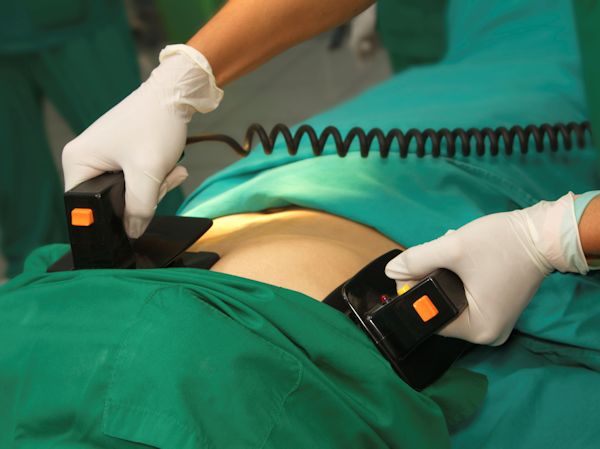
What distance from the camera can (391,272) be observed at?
0.97 meters

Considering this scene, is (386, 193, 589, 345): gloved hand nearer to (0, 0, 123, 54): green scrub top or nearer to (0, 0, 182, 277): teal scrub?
(0, 0, 182, 277): teal scrub

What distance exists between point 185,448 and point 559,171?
0.91 metres

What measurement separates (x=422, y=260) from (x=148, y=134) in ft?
1.31

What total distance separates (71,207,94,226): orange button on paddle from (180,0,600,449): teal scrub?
1.17 ft

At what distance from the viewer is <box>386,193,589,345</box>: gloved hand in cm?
94

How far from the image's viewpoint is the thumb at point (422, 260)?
94 cm

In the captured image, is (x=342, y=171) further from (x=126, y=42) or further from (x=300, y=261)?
(x=126, y=42)

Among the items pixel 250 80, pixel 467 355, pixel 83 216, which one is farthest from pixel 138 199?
pixel 250 80

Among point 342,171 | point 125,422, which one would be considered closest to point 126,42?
point 342,171

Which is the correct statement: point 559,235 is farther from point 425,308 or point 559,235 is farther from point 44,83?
point 44,83

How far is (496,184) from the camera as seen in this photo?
1.23 m

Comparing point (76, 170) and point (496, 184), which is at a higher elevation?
point (76, 170)

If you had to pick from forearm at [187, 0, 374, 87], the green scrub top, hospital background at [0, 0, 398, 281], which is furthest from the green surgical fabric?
the green scrub top

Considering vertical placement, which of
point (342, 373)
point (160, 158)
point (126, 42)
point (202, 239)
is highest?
point (126, 42)
